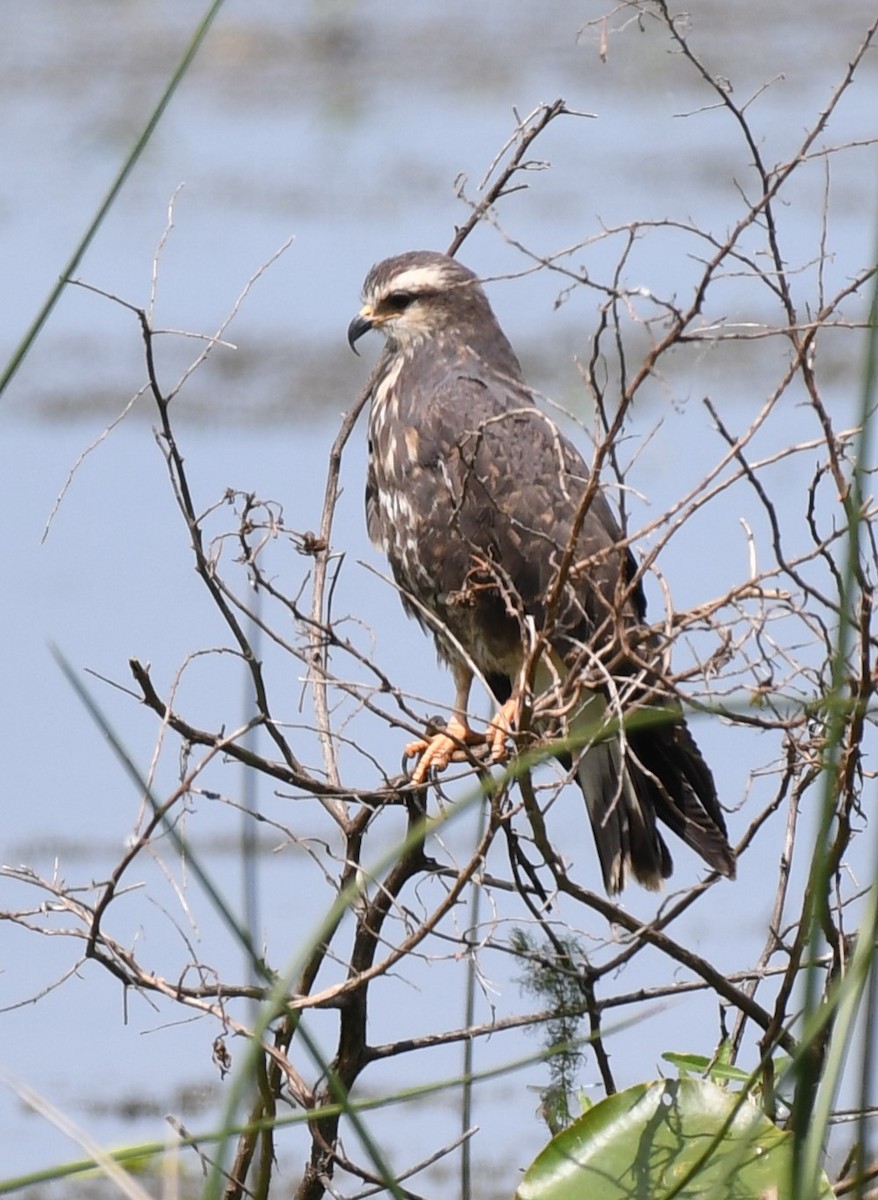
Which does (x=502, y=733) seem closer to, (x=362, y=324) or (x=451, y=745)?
(x=451, y=745)

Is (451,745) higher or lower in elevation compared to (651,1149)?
higher

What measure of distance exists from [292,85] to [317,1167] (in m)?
9.16

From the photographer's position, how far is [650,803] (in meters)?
3.33

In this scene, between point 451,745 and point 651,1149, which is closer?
point 651,1149

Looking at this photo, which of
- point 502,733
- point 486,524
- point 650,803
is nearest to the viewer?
point 502,733

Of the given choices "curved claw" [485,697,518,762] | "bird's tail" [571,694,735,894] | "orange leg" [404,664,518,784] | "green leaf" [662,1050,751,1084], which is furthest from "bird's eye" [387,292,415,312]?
"green leaf" [662,1050,751,1084]

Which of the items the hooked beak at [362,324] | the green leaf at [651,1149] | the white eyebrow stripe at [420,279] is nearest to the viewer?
the green leaf at [651,1149]

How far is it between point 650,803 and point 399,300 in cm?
111

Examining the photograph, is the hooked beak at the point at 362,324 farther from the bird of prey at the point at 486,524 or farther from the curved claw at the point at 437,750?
the curved claw at the point at 437,750

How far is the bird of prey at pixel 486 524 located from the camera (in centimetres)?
313

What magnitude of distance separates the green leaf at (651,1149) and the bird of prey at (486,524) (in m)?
0.48

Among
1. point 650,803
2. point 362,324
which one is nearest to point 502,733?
point 650,803

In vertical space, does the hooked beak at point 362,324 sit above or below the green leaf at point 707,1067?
above

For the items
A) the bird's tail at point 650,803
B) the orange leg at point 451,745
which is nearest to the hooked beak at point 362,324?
the orange leg at point 451,745
